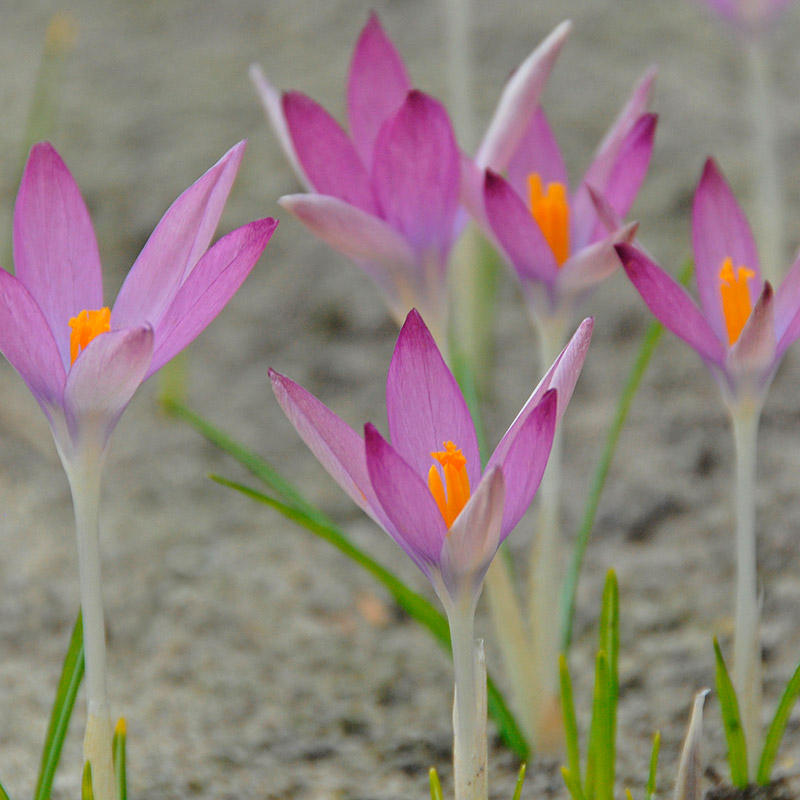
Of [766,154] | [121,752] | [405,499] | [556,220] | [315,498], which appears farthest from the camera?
[315,498]

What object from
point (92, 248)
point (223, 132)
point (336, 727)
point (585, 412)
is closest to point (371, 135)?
point (92, 248)

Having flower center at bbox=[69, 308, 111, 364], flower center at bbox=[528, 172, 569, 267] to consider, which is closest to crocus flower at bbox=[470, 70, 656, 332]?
flower center at bbox=[528, 172, 569, 267]

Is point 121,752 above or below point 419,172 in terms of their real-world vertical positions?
below

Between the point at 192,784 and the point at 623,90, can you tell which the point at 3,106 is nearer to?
the point at 623,90

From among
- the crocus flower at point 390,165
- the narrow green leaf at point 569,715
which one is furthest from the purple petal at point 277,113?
the narrow green leaf at point 569,715

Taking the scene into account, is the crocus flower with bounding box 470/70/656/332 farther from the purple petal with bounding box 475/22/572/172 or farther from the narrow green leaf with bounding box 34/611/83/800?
the narrow green leaf with bounding box 34/611/83/800

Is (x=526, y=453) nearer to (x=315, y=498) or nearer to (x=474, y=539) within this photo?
(x=474, y=539)

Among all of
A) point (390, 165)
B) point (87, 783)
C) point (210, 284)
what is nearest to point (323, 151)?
point (390, 165)
